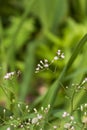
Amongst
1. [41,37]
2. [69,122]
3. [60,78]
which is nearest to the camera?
[69,122]

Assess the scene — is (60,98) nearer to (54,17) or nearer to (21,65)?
(21,65)

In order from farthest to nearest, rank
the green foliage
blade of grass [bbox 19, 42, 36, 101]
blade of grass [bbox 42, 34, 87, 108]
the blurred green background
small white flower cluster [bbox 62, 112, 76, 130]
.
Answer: the blurred green background → the green foliage → blade of grass [bbox 19, 42, 36, 101] → blade of grass [bbox 42, 34, 87, 108] → small white flower cluster [bbox 62, 112, 76, 130]

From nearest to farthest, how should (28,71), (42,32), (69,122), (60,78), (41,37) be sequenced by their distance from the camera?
(69,122)
(60,78)
(28,71)
(41,37)
(42,32)

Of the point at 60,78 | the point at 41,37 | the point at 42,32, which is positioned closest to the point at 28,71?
the point at 41,37

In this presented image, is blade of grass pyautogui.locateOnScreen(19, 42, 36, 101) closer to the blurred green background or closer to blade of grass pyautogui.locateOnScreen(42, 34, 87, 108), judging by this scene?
the blurred green background

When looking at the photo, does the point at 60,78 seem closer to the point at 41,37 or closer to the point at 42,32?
the point at 41,37

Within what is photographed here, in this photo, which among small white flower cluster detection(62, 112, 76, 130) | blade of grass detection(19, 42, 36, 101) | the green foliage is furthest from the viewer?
the green foliage

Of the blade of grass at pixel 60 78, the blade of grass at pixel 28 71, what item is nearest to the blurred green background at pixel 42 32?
the blade of grass at pixel 28 71

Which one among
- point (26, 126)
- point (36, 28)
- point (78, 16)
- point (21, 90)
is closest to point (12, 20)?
point (36, 28)

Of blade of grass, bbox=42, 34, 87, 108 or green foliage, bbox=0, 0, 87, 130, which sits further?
green foliage, bbox=0, 0, 87, 130

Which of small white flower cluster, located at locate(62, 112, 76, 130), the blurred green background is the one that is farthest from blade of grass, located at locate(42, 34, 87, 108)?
the blurred green background

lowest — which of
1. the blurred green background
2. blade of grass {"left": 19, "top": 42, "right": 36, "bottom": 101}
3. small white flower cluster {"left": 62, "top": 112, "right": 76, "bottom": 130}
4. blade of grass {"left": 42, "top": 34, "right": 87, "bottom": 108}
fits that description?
small white flower cluster {"left": 62, "top": 112, "right": 76, "bottom": 130}
